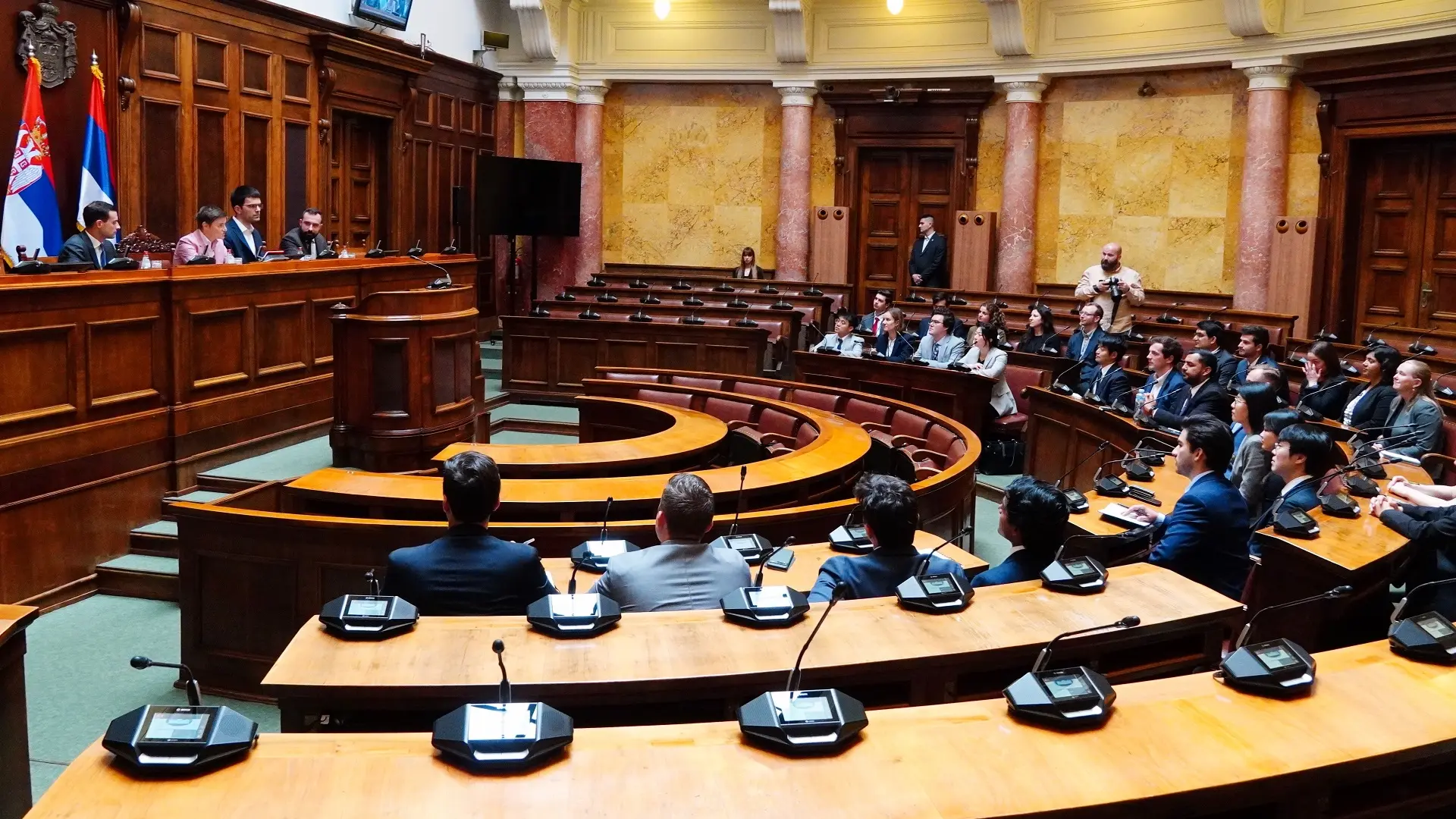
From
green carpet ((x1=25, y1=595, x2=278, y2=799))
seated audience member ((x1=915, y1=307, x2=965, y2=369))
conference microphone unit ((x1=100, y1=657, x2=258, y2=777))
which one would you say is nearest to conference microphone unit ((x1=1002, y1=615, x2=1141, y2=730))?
conference microphone unit ((x1=100, y1=657, x2=258, y2=777))

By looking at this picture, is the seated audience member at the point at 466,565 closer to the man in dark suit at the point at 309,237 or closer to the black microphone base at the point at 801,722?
the black microphone base at the point at 801,722

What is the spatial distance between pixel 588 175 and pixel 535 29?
5.95 feet

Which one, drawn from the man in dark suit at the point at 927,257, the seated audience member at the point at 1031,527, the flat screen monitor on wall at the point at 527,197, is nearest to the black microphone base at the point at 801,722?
the seated audience member at the point at 1031,527

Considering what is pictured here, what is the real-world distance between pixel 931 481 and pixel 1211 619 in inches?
92.1

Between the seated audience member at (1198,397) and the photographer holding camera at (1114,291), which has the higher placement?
the photographer holding camera at (1114,291)

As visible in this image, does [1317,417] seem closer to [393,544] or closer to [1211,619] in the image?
[1211,619]

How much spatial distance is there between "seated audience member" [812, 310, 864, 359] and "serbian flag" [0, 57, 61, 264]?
582cm

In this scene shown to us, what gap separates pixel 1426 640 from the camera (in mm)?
2939

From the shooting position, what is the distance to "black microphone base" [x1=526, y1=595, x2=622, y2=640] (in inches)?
117

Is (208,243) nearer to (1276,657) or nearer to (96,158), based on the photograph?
(96,158)

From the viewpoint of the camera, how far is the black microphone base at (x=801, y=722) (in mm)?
2332

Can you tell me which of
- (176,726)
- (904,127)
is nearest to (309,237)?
(176,726)

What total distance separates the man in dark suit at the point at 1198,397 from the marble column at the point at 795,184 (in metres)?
7.64

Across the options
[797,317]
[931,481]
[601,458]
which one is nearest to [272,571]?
[601,458]
